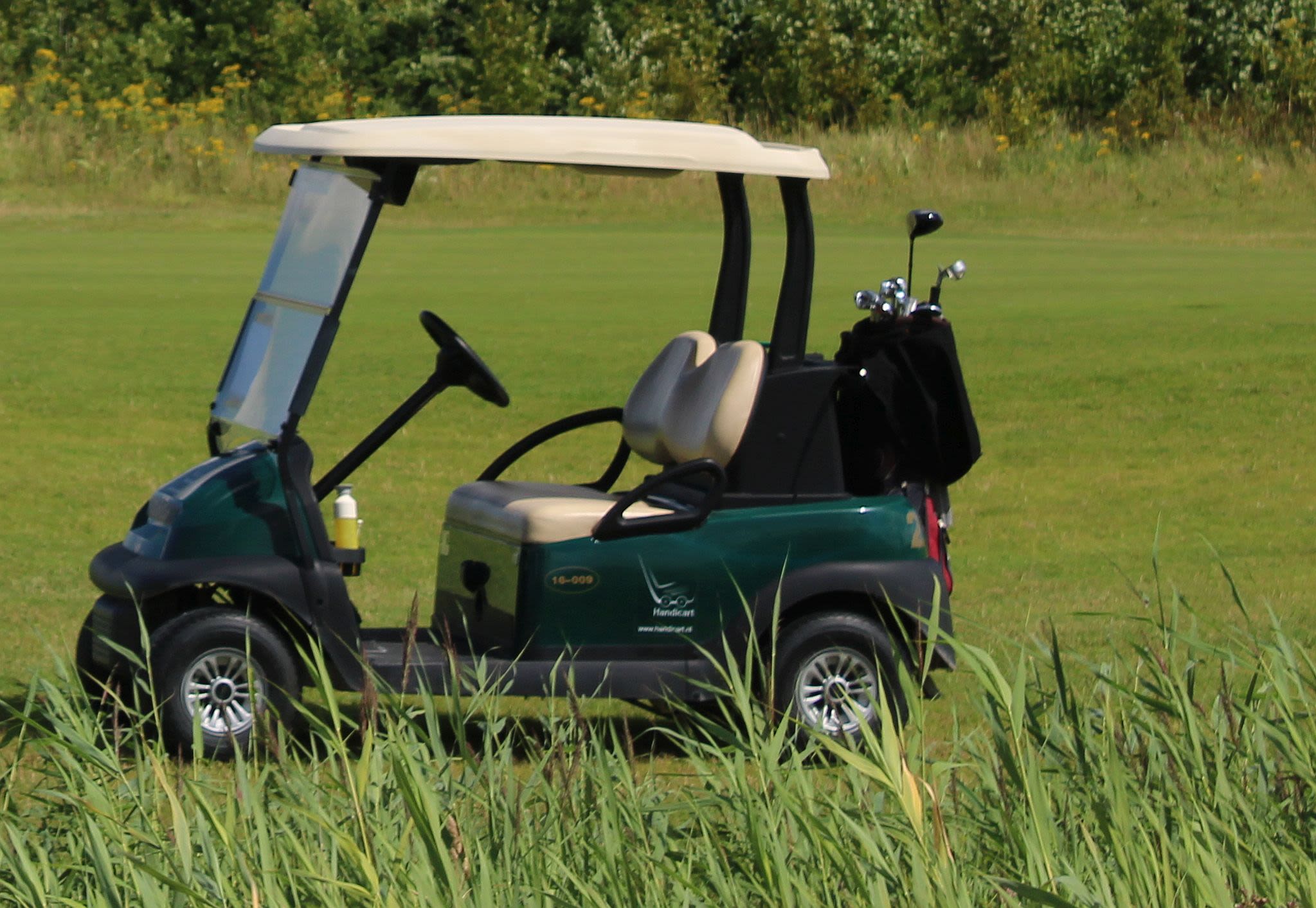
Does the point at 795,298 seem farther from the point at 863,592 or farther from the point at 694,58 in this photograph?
the point at 694,58

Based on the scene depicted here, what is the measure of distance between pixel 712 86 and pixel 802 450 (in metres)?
29.1

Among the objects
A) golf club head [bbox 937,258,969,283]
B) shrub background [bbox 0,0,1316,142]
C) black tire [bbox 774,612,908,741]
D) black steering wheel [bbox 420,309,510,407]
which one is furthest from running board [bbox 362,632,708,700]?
shrub background [bbox 0,0,1316,142]

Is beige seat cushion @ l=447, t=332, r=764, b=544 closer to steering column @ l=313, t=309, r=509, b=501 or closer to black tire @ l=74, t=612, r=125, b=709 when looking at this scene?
steering column @ l=313, t=309, r=509, b=501

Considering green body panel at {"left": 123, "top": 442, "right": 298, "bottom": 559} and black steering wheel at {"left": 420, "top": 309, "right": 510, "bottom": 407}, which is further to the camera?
black steering wheel at {"left": 420, "top": 309, "right": 510, "bottom": 407}

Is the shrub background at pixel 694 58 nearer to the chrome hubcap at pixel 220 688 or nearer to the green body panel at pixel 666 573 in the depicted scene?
the green body panel at pixel 666 573

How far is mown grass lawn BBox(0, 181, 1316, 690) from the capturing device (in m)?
8.45

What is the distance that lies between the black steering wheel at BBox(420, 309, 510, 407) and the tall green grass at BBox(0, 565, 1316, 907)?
2003mm

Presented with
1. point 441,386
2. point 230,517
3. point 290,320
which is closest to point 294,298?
point 290,320

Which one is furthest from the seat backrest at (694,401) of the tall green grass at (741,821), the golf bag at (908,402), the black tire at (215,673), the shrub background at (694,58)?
the shrub background at (694,58)

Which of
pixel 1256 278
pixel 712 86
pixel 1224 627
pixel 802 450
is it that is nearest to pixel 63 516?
pixel 802 450

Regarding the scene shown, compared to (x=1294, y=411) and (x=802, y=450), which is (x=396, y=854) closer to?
(x=802, y=450)

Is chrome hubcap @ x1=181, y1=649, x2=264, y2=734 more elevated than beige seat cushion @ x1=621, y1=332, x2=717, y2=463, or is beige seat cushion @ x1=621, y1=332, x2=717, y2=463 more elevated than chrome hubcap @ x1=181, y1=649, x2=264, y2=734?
beige seat cushion @ x1=621, y1=332, x2=717, y2=463

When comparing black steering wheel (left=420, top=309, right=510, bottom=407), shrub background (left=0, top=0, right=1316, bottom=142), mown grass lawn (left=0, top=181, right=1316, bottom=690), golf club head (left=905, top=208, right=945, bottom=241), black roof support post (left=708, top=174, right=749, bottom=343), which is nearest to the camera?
golf club head (left=905, top=208, right=945, bottom=241)

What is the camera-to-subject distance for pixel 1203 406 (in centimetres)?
1259
